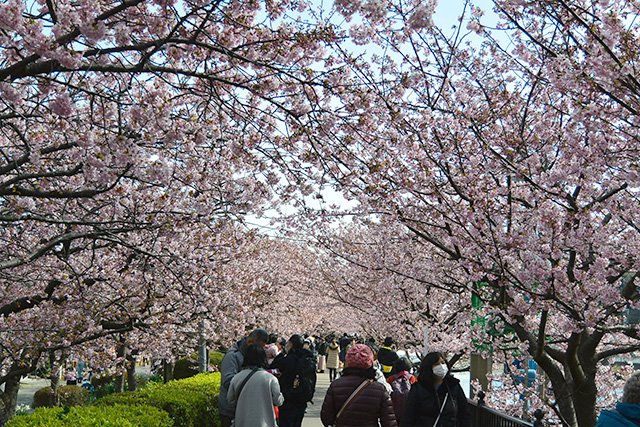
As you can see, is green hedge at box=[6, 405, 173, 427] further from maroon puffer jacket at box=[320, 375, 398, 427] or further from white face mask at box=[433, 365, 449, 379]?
white face mask at box=[433, 365, 449, 379]

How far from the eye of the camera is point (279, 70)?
17.2ft

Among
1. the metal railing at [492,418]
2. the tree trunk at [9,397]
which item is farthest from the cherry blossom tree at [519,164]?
the tree trunk at [9,397]

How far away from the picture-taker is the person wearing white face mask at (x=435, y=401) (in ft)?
18.7

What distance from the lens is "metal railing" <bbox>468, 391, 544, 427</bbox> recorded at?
18.5ft

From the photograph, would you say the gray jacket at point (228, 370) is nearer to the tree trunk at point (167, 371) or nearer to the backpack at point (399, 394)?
the backpack at point (399, 394)

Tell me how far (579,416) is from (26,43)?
265 inches

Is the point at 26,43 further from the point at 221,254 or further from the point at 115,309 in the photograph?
the point at 221,254

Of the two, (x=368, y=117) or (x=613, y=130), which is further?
(x=368, y=117)

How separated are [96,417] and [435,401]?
347 centimetres

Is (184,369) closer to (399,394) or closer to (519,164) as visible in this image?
(399,394)

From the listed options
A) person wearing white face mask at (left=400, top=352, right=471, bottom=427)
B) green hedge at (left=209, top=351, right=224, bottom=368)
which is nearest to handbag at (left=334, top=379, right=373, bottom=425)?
person wearing white face mask at (left=400, top=352, right=471, bottom=427)

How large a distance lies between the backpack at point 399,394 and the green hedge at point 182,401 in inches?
111

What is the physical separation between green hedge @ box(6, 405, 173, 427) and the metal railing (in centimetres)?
373

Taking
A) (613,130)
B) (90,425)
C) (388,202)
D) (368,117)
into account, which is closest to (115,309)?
(90,425)
